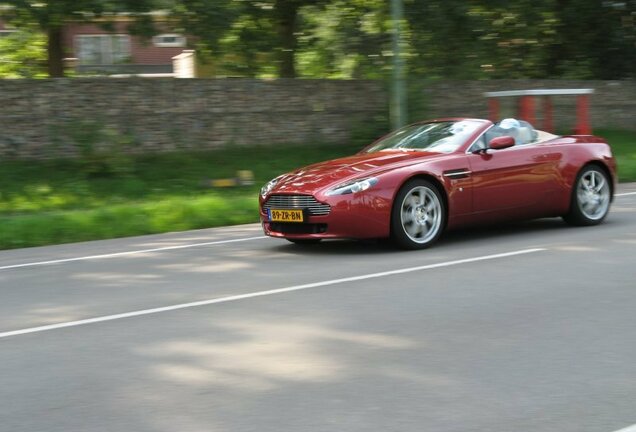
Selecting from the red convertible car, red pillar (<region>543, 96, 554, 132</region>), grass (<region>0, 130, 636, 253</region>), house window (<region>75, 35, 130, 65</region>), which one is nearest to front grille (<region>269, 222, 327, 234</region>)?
the red convertible car

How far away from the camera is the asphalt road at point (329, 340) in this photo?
4.34m

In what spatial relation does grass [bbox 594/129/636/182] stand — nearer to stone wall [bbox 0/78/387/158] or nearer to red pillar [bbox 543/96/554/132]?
red pillar [bbox 543/96/554/132]

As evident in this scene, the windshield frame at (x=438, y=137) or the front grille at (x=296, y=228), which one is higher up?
the windshield frame at (x=438, y=137)

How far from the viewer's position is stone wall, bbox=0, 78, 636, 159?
18.8 metres

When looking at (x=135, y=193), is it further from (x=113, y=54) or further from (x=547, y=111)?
(x=113, y=54)

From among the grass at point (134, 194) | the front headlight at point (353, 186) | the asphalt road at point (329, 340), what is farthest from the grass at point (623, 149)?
the front headlight at point (353, 186)

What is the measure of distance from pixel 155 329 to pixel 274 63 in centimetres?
1923

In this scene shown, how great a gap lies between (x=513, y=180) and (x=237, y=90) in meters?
12.5

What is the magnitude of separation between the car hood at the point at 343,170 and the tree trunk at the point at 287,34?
1370 cm

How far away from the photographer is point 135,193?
16.3 m

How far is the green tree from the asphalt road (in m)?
10.3

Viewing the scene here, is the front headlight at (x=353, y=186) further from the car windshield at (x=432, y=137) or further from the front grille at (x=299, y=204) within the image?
the car windshield at (x=432, y=137)

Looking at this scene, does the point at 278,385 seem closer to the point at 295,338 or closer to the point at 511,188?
the point at 295,338

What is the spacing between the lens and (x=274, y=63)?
24.8m
